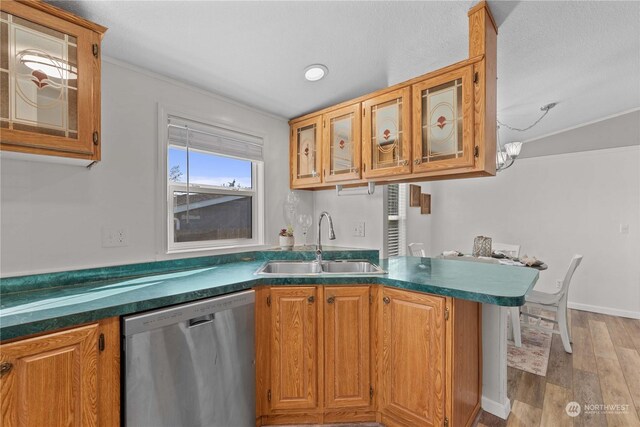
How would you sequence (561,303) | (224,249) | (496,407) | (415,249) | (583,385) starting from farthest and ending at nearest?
(415,249), (561,303), (224,249), (583,385), (496,407)

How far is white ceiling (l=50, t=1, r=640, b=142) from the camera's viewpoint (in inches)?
57.6

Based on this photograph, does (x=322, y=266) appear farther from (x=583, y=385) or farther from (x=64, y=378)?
(x=583, y=385)

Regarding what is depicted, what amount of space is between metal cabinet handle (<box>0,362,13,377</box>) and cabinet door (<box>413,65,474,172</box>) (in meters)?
2.11

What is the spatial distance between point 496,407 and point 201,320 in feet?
6.33

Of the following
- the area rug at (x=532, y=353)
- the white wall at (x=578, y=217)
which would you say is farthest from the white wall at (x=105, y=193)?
the white wall at (x=578, y=217)

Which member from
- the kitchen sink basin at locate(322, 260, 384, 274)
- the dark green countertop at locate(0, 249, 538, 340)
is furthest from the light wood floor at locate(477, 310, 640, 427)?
the kitchen sink basin at locate(322, 260, 384, 274)

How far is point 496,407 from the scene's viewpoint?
1.91 meters

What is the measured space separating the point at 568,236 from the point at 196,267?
4.88 m

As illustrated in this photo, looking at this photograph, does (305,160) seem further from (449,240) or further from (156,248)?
(449,240)

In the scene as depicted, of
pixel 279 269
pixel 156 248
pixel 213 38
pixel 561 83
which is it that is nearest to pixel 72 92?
pixel 213 38

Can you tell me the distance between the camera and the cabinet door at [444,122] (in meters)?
1.69

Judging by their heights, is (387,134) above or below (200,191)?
above

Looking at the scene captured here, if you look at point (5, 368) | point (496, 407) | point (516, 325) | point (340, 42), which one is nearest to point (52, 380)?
point (5, 368)

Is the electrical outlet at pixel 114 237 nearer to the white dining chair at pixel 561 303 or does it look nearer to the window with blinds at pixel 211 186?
the window with blinds at pixel 211 186
